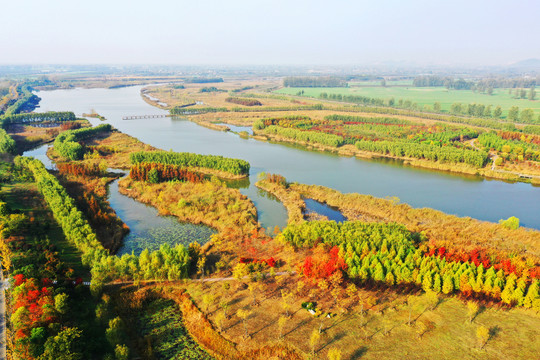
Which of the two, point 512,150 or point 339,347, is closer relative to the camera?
point 339,347

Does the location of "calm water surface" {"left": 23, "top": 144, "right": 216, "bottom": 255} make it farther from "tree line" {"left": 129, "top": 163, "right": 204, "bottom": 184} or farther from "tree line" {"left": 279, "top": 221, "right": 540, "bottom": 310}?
"tree line" {"left": 279, "top": 221, "right": 540, "bottom": 310}

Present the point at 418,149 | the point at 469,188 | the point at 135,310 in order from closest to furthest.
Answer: the point at 135,310 → the point at 469,188 → the point at 418,149

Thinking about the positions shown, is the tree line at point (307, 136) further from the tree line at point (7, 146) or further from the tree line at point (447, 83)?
the tree line at point (447, 83)

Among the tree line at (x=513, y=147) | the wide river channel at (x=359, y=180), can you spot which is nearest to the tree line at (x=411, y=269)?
the wide river channel at (x=359, y=180)

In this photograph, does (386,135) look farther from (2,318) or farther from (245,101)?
(2,318)

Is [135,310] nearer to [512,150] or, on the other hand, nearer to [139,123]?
[512,150]

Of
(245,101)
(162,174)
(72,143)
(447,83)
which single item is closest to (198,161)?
(162,174)

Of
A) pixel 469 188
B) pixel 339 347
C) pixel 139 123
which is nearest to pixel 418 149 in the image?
pixel 469 188

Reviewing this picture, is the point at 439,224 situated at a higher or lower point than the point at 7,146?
lower
